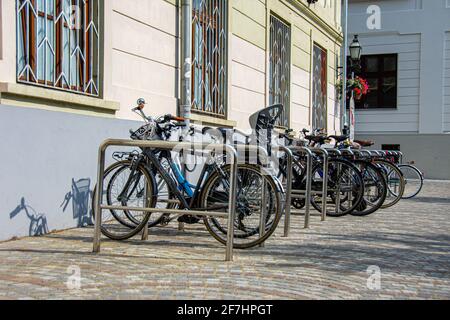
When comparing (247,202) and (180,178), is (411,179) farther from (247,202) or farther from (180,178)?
(180,178)

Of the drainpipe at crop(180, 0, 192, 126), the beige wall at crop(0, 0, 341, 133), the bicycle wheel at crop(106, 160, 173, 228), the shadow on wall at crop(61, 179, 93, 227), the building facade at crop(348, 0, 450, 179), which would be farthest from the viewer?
the building facade at crop(348, 0, 450, 179)

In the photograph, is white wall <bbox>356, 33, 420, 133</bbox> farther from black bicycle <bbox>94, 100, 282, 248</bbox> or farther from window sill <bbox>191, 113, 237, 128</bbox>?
black bicycle <bbox>94, 100, 282, 248</bbox>

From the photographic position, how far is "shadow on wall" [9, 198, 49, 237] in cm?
551

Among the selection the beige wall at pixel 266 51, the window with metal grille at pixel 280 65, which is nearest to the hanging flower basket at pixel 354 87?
the beige wall at pixel 266 51

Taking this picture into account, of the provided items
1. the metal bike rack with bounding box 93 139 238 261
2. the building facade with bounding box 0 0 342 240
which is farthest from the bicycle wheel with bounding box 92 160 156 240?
the building facade with bounding box 0 0 342 240

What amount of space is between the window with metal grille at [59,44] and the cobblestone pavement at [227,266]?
5.12ft

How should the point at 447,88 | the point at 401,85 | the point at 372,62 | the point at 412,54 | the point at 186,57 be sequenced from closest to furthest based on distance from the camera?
1. the point at 186,57
2. the point at 447,88
3. the point at 412,54
4. the point at 401,85
5. the point at 372,62

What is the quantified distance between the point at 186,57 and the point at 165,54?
0.36 m

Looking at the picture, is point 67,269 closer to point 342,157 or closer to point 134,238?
point 134,238

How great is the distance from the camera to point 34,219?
5.71m

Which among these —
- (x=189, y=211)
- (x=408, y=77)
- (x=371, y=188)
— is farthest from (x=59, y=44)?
(x=408, y=77)

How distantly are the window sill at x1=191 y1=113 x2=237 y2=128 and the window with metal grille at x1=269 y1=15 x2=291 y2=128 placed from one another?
2553 mm

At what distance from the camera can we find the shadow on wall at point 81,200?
20.6ft

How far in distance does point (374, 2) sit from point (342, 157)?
15.3 m
